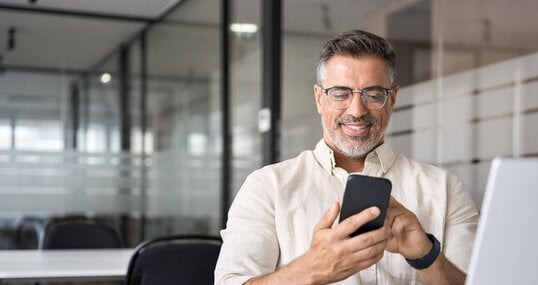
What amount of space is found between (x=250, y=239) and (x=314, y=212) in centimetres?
18

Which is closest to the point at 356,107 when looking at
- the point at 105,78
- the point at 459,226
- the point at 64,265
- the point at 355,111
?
the point at 355,111

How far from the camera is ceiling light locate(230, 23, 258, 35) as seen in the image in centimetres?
551

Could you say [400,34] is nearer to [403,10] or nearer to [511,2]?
[403,10]

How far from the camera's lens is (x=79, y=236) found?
14.2ft

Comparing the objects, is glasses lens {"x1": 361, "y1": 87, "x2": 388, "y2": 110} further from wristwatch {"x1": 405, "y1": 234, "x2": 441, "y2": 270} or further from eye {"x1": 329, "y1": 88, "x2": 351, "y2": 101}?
wristwatch {"x1": 405, "y1": 234, "x2": 441, "y2": 270}

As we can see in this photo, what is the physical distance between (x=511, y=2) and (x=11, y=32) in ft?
14.5

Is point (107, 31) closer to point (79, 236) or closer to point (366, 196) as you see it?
point (79, 236)

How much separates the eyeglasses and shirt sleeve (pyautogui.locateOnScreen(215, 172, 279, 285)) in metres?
0.25

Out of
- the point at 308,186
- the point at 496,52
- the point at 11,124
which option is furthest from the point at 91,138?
the point at 308,186

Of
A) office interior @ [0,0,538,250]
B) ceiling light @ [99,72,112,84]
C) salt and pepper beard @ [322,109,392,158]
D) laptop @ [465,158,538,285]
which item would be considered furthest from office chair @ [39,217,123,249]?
laptop @ [465,158,538,285]

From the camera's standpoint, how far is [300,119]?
15.2ft

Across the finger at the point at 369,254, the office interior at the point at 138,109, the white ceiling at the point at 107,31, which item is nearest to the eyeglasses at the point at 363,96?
the finger at the point at 369,254

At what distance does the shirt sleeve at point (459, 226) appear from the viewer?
177 cm

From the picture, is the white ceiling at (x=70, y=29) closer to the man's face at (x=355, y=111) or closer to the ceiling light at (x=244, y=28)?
the ceiling light at (x=244, y=28)
